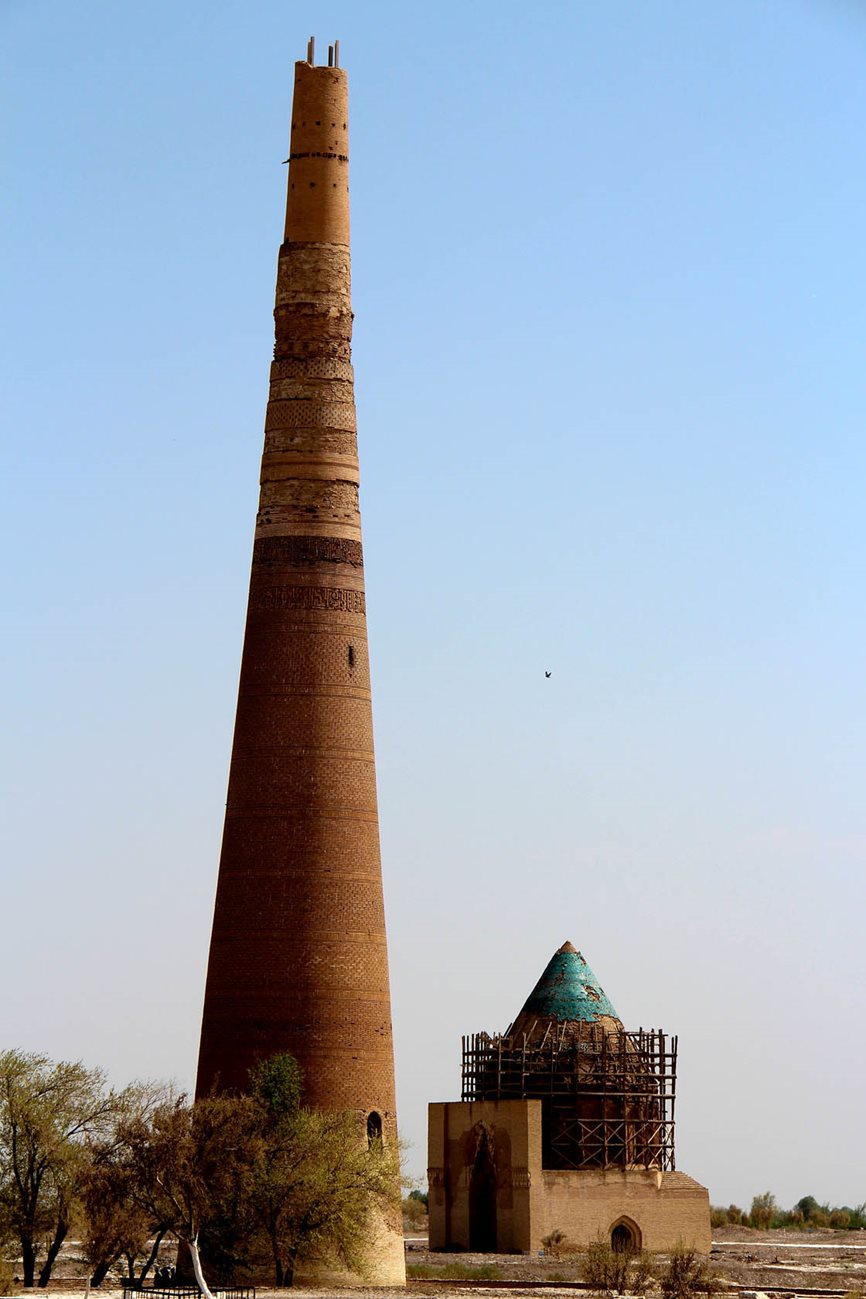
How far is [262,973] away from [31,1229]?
6.03 metres

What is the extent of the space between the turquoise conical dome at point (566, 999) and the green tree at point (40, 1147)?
16.8 meters

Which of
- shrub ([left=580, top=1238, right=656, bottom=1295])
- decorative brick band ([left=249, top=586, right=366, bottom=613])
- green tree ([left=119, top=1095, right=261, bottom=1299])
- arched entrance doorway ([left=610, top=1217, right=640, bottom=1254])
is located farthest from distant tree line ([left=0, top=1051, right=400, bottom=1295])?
arched entrance doorway ([left=610, top=1217, right=640, bottom=1254])

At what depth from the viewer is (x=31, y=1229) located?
40.8m

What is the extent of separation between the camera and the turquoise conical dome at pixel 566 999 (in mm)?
55906

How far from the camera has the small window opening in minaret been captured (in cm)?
4225

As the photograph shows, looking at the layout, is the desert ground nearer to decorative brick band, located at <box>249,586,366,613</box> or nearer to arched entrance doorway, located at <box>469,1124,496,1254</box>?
arched entrance doorway, located at <box>469,1124,496,1254</box>

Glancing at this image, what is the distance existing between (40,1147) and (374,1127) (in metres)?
6.02

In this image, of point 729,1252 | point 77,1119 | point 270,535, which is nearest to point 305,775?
point 270,535

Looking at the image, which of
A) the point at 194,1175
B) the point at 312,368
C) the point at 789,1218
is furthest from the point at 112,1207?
the point at 789,1218

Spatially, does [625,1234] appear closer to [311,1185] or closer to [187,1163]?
[311,1185]

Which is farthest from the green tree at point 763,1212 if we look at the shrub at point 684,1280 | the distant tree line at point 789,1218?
the shrub at point 684,1280

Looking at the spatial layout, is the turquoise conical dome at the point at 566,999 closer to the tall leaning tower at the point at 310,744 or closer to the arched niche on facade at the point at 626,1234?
the arched niche on facade at the point at 626,1234

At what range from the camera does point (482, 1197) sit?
53094 mm

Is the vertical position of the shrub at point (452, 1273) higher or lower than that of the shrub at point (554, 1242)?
lower
